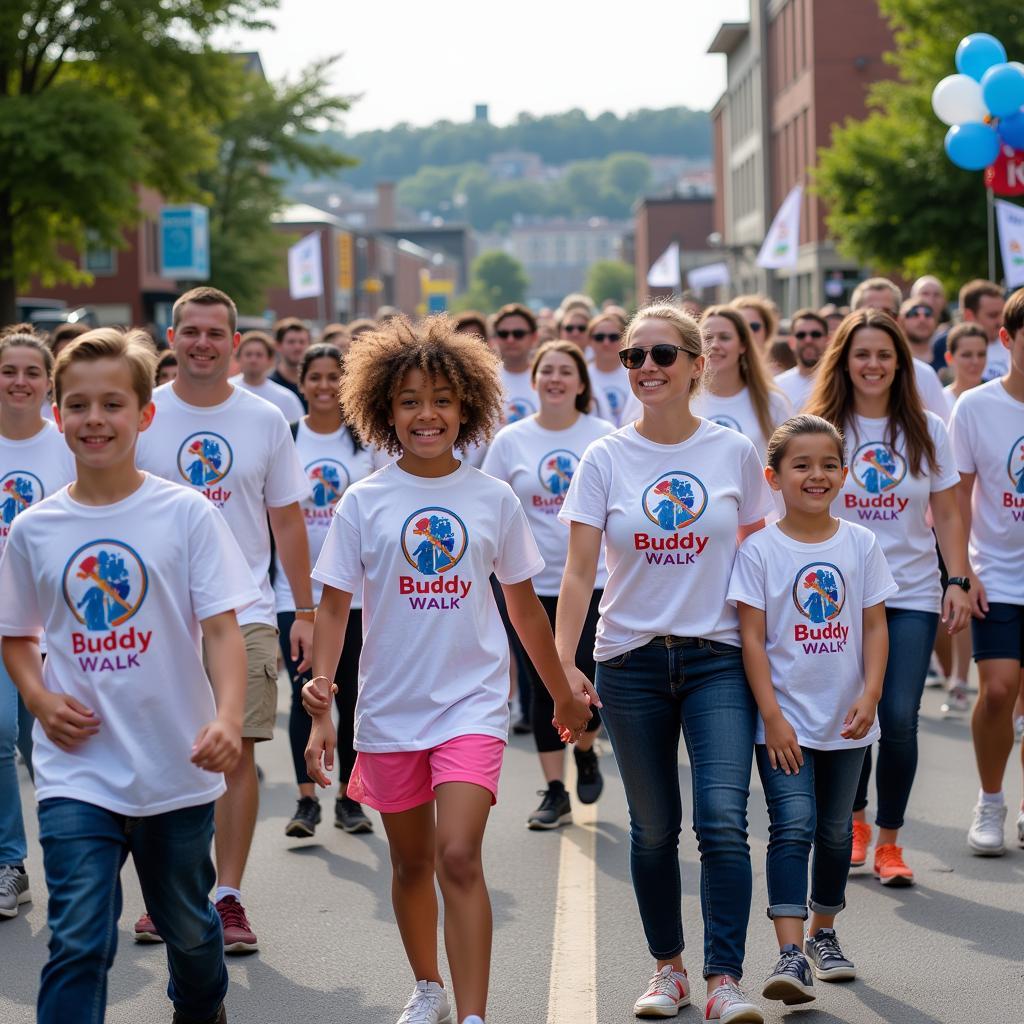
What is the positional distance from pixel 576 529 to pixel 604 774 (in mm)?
3945

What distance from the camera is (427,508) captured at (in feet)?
15.9

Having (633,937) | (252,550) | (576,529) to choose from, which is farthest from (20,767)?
(576,529)

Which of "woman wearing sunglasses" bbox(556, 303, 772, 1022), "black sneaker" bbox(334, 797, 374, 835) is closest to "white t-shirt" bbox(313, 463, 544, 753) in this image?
"woman wearing sunglasses" bbox(556, 303, 772, 1022)

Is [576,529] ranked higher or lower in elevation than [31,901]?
higher

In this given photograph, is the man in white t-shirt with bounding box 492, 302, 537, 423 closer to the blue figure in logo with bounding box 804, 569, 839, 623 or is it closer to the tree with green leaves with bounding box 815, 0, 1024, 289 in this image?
the blue figure in logo with bounding box 804, 569, 839, 623

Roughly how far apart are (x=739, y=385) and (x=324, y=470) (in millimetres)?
2076

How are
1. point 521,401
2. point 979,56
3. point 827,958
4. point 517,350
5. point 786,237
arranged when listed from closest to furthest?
point 827,958
point 517,350
point 521,401
point 979,56
point 786,237

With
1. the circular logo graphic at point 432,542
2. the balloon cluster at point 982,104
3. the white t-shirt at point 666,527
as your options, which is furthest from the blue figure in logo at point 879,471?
the balloon cluster at point 982,104

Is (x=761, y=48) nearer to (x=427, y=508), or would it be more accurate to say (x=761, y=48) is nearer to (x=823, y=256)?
(x=823, y=256)

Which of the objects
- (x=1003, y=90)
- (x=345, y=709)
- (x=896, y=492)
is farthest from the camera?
(x=1003, y=90)

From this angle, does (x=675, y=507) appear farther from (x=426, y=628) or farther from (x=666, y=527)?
(x=426, y=628)

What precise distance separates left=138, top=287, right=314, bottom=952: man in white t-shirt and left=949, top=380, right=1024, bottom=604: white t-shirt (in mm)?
2640

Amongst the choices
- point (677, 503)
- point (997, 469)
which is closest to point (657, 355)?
point (677, 503)

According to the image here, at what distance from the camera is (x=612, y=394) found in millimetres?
11953
